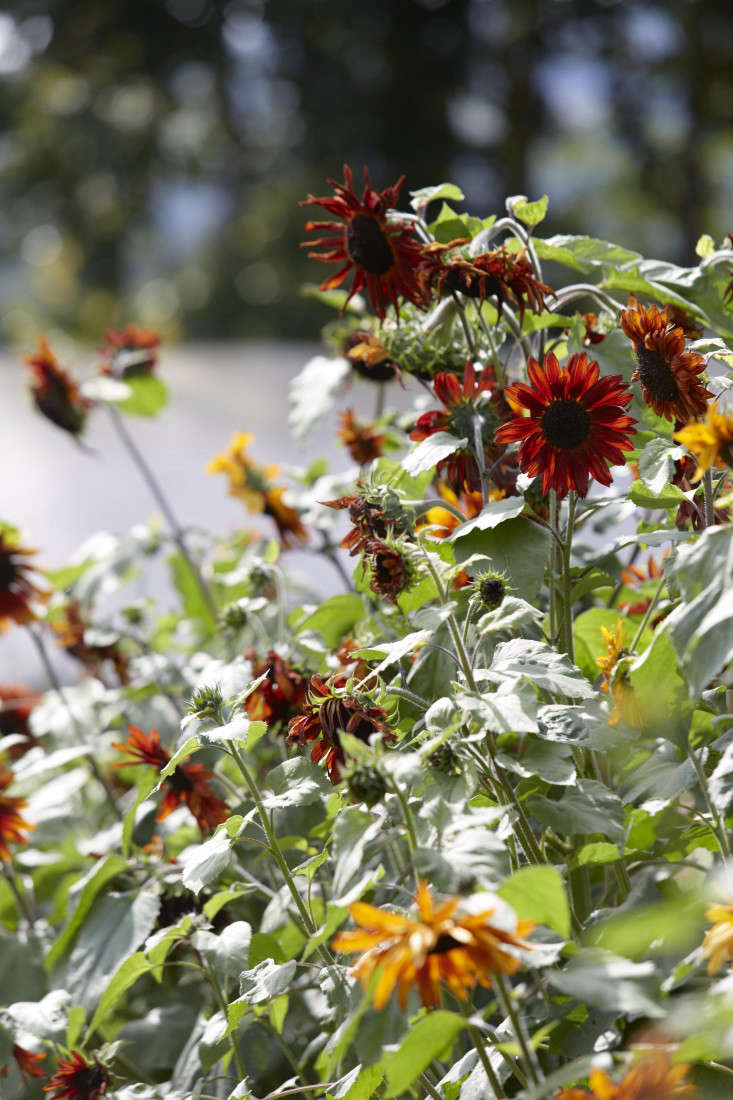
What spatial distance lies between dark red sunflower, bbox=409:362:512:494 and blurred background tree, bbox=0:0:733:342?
283 inches

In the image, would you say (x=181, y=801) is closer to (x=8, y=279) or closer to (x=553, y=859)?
(x=553, y=859)

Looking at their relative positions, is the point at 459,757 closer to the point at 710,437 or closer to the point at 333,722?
the point at 333,722

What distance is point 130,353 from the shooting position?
1.24 meters

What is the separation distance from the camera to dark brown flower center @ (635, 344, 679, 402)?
606mm

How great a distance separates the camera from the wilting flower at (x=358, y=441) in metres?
1.00

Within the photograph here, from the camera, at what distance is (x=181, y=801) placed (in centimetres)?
79

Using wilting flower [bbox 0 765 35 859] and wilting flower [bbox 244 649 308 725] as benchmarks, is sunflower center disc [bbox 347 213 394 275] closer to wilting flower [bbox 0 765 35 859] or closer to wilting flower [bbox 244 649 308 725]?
wilting flower [bbox 244 649 308 725]

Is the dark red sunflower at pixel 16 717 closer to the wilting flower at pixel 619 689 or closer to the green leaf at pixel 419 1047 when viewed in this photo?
the wilting flower at pixel 619 689

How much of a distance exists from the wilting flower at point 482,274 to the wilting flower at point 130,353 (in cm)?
60

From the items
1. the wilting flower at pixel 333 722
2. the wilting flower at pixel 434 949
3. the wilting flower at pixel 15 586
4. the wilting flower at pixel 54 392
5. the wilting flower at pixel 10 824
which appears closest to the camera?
the wilting flower at pixel 434 949

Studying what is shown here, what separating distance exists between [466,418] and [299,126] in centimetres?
880

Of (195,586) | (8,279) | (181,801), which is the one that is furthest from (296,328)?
(181,801)

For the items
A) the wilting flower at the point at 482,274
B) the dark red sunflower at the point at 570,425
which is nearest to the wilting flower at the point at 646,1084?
the dark red sunflower at the point at 570,425

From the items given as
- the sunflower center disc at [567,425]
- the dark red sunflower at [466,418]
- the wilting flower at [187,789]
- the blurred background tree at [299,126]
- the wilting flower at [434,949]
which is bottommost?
the wilting flower at [434,949]
